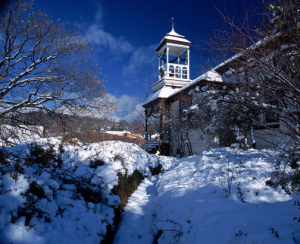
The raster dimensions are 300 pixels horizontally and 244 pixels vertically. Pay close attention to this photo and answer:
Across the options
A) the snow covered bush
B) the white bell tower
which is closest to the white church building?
the white bell tower

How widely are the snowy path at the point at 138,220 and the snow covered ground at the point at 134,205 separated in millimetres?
19

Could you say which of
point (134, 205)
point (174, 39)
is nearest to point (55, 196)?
point (134, 205)

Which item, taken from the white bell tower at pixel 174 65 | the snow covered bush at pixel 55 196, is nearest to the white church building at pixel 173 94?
the white bell tower at pixel 174 65

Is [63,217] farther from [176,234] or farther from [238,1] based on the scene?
[238,1]

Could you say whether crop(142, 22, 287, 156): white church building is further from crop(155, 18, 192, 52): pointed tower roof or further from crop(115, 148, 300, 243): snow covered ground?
crop(115, 148, 300, 243): snow covered ground

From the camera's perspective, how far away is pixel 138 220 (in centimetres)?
415

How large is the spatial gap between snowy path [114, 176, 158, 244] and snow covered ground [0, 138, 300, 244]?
19 millimetres

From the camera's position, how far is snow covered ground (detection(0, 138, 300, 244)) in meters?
2.26

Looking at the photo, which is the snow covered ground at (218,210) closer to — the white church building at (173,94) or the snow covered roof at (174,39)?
the white church building at (173,94)

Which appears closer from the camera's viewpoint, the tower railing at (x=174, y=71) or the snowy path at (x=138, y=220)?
the snowy path at (x=138, y=220)

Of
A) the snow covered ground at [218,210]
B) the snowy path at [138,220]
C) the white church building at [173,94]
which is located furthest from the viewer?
the white church building at [173,94]

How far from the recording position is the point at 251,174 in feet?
14.3

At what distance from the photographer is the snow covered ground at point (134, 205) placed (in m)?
2.26

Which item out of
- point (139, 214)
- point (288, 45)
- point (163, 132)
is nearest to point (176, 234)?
point (139, 214)
